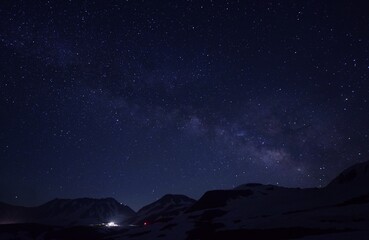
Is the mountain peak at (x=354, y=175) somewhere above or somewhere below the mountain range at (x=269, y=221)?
above

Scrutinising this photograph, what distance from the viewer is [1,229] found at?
97.2m

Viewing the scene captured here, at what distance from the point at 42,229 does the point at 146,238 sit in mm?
58914

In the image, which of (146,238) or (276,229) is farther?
(146,238)

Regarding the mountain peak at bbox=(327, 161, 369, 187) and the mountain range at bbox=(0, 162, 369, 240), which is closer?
the mountain range at bbox=(0, 162, 369, 240)

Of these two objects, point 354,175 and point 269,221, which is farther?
point 354,175

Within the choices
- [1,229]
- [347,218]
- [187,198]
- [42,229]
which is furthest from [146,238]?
[187,198]

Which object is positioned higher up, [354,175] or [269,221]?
[354,175]

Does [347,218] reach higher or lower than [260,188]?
lower

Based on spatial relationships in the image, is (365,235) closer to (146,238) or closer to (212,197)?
(146,238)

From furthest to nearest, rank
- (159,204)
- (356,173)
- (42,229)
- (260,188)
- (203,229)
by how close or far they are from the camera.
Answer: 1. (159,204)
2. (260,188)
3. (42,229)
4. (356,173)
5. (203,229)

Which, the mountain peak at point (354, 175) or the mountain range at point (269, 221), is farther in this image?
the mountain peak at point (354, 175)

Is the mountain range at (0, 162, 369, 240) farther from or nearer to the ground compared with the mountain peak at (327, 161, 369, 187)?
nearer to the ground

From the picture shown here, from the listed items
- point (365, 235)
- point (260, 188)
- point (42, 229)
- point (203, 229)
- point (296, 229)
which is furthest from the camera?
point (260, 188)

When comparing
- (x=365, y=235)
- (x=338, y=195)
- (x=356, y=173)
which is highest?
(x=356, y=173)
